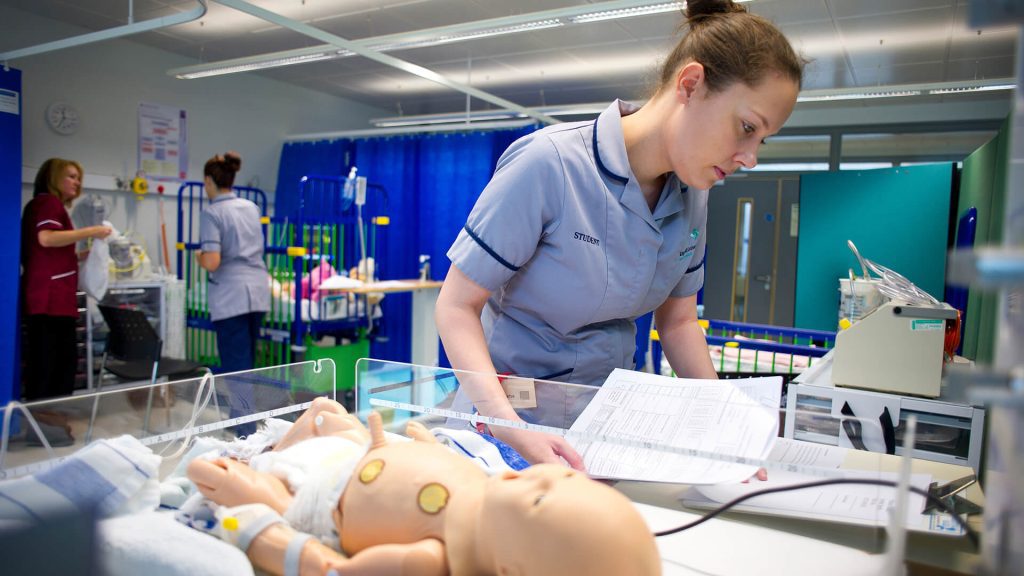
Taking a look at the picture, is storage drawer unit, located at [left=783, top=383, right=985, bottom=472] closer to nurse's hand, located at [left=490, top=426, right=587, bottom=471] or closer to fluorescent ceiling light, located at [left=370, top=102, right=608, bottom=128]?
nurse's hand, located at [left=490, top=426, right=587, bottom=471]

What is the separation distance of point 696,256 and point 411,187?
606 centimetres

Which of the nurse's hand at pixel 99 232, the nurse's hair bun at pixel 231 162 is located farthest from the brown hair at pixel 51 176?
the nurse's hair bun at pixel 231 162

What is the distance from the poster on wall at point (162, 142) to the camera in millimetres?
6562

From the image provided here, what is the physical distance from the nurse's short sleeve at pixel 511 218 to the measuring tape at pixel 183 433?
15.4 inches

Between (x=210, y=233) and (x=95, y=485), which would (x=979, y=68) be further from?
(x=95, y=485)

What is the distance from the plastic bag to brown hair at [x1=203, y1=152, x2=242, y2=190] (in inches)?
33.5

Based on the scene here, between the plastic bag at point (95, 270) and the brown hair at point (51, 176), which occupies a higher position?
the brown hair at point (51, 176)

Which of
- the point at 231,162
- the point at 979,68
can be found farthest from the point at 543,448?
the point at 979,68

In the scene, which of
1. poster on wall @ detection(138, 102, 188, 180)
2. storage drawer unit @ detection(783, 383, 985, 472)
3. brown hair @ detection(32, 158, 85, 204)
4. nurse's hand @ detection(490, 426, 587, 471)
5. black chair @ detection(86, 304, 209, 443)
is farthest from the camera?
poster on wall @ detection(138, 102, 188, 180)

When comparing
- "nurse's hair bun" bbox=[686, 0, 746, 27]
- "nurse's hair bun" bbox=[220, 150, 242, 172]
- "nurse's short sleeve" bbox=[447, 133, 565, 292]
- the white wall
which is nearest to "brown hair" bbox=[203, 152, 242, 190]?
"nurse's hair bun" bbox=[220, 150, 242, 172]

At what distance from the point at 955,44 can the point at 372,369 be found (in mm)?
6234

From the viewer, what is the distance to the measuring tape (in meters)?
0.83

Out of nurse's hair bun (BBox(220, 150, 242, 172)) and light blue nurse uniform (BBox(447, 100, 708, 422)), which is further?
nurse's hair bun (BBox(220, 150, 242, 172))

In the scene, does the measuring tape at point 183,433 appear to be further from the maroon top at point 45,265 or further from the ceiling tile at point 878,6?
the ceiling tile at point 878,6
